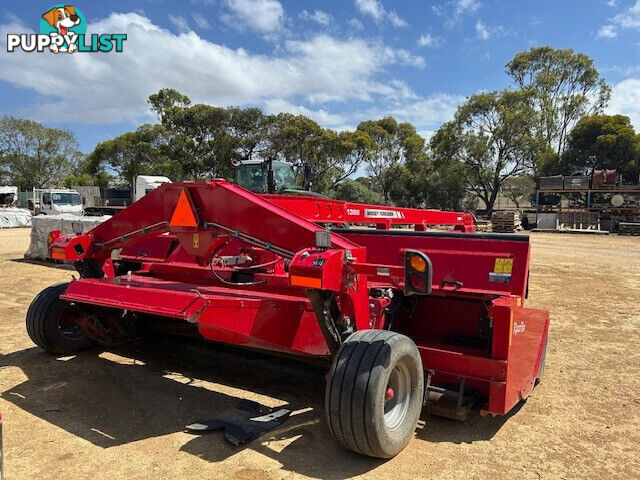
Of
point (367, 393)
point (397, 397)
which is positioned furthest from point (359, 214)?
point (367, 393)

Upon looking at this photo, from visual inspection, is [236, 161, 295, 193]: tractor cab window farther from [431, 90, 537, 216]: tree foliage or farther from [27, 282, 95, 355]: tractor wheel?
[431, 90, 537, 216]: tree foliage

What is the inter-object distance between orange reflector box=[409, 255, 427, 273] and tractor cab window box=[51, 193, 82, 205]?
26411mm

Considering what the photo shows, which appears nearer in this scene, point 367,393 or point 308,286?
point 367,393

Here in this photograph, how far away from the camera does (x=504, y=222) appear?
83.2 ft

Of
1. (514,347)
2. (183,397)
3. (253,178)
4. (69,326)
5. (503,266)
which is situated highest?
(253,178)

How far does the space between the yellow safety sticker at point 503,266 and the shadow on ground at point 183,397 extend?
3.45 feet

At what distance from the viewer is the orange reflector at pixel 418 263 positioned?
109 inches

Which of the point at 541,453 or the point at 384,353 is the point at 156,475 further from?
the point at 541,453

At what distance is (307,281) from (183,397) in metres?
1.67

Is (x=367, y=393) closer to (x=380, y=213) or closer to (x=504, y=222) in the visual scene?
(x=380, y=213)

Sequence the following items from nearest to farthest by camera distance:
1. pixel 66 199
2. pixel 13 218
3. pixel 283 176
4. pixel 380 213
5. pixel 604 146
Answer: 1. pixel 380 213
2. pixel 283 176
3. pixel 66 199
4. pixel 13 218
5. pixel 604 146

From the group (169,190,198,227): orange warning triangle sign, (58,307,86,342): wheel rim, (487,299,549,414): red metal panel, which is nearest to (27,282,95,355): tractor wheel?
(58,307,86,342): wheel rim

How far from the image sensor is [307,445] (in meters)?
2.98

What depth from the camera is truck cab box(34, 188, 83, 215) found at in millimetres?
25141
